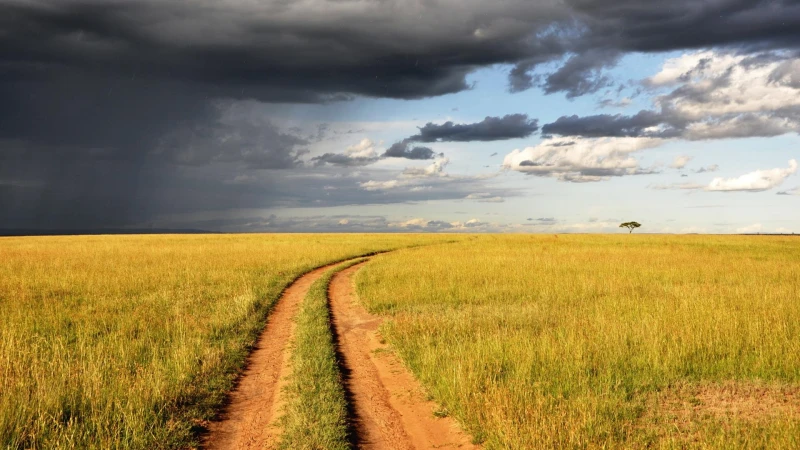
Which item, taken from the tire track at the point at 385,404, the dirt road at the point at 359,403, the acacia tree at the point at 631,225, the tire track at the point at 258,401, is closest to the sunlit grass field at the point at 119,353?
the tire track at the point at 258,401

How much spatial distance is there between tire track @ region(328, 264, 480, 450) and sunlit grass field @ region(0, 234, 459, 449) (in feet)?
7.20

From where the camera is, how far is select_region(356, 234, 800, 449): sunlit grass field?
21.4ft

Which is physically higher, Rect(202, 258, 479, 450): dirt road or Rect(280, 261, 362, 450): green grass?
Rect(280, 261, 362, 450): green grass

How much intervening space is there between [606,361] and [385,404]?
453cm

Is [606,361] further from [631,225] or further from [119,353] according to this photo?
[631,225]

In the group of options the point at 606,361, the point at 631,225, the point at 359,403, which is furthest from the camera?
the point at 631,225

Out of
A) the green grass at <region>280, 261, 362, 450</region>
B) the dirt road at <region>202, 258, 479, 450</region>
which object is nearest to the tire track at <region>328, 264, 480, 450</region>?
the dirt road at <region>202, 258, 479, 450</region>

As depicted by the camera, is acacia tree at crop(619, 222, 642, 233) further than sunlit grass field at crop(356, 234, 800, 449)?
Yes

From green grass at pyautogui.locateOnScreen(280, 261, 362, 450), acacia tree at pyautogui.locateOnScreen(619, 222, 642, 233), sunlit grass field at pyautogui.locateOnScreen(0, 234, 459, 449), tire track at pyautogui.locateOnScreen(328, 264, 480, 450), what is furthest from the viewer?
acacia tree at pyautogui.locateOnScreen(619, 222, 642, 233)

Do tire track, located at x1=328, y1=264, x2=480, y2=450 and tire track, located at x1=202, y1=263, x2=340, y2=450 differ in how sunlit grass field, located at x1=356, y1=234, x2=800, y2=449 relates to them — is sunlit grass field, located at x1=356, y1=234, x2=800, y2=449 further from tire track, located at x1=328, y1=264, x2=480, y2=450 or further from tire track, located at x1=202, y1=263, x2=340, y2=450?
tire track, located at x1=202, y1=263, x2=340, y2=450

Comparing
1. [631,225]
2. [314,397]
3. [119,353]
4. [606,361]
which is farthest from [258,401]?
[631,225]

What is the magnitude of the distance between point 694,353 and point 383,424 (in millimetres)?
7055

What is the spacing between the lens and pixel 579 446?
5.94 m

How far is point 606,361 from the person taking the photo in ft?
31.1
